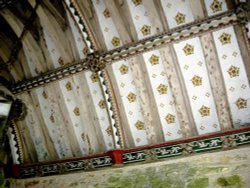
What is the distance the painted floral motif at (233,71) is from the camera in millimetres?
4711

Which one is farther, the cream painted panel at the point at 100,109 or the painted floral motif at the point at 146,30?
the cream painted panel at the point at 100,109

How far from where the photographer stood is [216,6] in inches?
178

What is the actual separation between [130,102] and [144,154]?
106 cm

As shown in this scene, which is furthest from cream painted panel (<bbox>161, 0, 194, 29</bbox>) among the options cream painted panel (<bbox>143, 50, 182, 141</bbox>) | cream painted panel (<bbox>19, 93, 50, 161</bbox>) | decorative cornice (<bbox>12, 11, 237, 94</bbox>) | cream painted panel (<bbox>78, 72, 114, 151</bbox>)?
cream painted panel (<bbox>19, 93, 50, 161</bbox>)

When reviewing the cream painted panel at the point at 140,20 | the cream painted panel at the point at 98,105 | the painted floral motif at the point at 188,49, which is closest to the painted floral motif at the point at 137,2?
the cream painted panel at the point at 140,20

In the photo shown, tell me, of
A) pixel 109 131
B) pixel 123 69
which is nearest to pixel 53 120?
pixel 109 131

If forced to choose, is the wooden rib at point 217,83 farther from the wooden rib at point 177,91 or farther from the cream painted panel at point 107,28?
the cream painted panel at point 107,28

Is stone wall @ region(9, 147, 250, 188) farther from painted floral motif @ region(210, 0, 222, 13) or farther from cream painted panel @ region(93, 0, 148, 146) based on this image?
painted floral motif @ region(210, 0, 222, 13)

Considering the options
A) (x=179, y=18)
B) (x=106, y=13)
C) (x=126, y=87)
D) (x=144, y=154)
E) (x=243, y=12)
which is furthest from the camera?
(x=126, y=87)

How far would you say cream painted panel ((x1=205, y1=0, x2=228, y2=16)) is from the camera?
14.8 feet

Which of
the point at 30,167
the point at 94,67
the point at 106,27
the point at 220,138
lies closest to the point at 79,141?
the point at 30,167

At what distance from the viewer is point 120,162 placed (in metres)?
5.29

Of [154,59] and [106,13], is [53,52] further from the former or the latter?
[154,59]

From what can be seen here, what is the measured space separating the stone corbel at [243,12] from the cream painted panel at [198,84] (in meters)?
0.79
